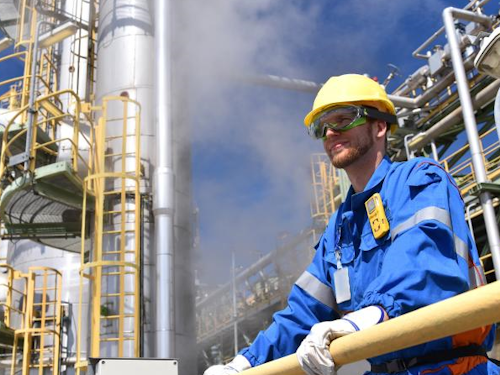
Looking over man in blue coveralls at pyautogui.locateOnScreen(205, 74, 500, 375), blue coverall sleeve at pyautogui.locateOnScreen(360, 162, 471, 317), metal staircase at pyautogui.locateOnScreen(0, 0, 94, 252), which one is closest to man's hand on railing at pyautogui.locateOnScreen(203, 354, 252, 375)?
man in blue coveralls at pyautogui.locateOnScreen(205, 74, 500, 375)

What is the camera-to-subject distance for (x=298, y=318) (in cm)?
229

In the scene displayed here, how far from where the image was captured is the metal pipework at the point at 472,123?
8922mm

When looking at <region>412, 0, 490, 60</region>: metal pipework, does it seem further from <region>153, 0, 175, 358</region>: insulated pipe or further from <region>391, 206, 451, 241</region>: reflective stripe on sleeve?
<region>391, 206, 451, 241</region>: reflective stripe on sleeve

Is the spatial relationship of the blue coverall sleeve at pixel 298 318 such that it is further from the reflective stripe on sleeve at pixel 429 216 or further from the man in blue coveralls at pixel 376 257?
the reflective stripe on sleeve at pixel 429 216

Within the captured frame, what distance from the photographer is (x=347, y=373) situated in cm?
184

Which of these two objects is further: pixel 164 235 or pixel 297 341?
pixel 164 235

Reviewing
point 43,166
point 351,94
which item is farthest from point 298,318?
point 43,166

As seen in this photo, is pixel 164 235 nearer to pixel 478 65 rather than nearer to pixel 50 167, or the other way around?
pixel 50 167

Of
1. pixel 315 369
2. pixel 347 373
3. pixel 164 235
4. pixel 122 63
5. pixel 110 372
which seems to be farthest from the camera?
pixel 122 63

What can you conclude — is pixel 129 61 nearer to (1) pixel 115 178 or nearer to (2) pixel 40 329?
(1) pixel 115 178

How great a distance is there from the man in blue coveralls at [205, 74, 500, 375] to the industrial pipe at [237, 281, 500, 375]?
9 cm

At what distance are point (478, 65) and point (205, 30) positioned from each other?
8217 mm

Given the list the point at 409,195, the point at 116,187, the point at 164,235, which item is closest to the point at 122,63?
the point at 116,187

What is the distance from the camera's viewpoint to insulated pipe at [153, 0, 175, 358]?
26.5 ft
